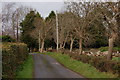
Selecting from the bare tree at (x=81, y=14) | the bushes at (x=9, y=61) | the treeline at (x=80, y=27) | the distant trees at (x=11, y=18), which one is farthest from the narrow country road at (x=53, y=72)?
the distant trees at (x=11, y=18)

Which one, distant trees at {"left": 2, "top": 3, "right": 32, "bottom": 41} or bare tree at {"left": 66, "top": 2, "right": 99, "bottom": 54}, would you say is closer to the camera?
bare tree at {"left": 66, "top": 2, "right": 99, "bottom": 54}

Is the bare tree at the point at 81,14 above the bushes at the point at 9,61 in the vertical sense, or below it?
above

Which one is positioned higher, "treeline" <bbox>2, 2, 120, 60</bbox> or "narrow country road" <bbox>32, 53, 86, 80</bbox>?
"treeline" <bbox>2, 2, 120, 60</bbox>

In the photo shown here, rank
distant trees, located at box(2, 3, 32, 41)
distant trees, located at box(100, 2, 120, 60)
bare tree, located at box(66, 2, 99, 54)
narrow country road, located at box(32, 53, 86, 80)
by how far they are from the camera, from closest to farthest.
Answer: narrow country road, located at box(32, 53, 86, 80) < distant trees, located at box(100, 2, 120, 60) < bare tree, located at box(66, 2, 99, 54) < distant trees, located at box(2, 3, 32, 41)

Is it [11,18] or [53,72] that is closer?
[53,72]

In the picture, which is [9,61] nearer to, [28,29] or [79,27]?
[79,27]

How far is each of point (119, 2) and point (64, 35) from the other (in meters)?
34.3

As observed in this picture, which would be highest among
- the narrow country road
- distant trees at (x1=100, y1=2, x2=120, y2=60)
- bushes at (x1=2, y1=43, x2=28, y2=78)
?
distant trees at (x1=100, y1=2, x2=120, y2=60)

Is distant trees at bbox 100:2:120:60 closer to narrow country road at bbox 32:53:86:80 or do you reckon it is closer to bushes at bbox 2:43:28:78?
narrow country road at bbox 32:53:86:80

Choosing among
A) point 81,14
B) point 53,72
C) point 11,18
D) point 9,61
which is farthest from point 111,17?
point 11,18

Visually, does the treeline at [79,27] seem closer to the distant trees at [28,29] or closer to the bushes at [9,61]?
the distant trees at [28,29]

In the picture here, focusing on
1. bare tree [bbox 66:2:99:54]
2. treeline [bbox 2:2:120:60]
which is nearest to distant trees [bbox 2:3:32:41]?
treeline [bbox 2:2:120:60]

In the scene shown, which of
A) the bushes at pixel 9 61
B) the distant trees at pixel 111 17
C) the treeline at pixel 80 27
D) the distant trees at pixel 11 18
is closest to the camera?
the bushes at pixel 9 61

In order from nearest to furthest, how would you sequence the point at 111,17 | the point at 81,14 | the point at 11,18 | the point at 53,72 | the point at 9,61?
1. the point at 9,61
2. the point at 53,72
3. the point at 111,17
4. the point at 81,14
5. the point at 11,18
